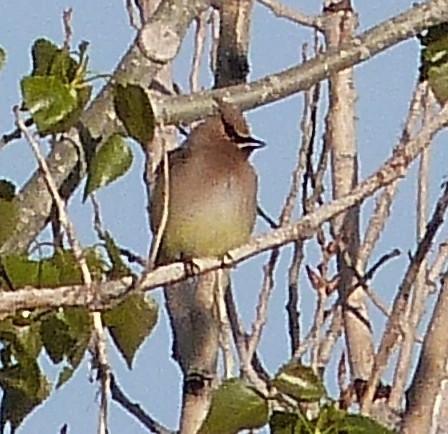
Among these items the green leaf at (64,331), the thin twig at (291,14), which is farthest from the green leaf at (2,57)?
the thin twig at (291,14)

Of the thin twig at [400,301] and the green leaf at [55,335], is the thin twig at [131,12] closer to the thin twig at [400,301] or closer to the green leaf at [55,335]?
the thin twig at [400,301]

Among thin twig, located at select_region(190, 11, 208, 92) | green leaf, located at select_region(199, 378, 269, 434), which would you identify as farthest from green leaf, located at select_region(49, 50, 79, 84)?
thin twig, located at select_region(190, 11, 208, 92)

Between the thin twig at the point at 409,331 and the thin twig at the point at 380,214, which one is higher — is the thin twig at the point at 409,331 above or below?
below

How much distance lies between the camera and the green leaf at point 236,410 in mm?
1137

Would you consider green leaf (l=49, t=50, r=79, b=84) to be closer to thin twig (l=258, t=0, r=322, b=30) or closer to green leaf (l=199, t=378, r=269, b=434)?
green leaf (l=199, t=378, r=269, b=434)

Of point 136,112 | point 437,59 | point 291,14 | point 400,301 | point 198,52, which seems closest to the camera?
point 136,112

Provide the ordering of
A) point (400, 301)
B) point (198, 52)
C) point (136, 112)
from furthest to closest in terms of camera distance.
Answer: point (198, 52) → point (400, 301) → point (136, 112)

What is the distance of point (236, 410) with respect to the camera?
3.74 feet

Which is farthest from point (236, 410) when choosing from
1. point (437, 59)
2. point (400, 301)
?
point (400, 301)

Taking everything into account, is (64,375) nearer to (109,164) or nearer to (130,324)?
(130,324)

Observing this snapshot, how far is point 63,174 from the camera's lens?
50.5 inches

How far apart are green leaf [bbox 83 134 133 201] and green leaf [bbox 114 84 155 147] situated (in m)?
0.10

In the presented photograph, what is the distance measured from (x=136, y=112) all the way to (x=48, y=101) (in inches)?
3.6

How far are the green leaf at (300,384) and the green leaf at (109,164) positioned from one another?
0.64 ft
